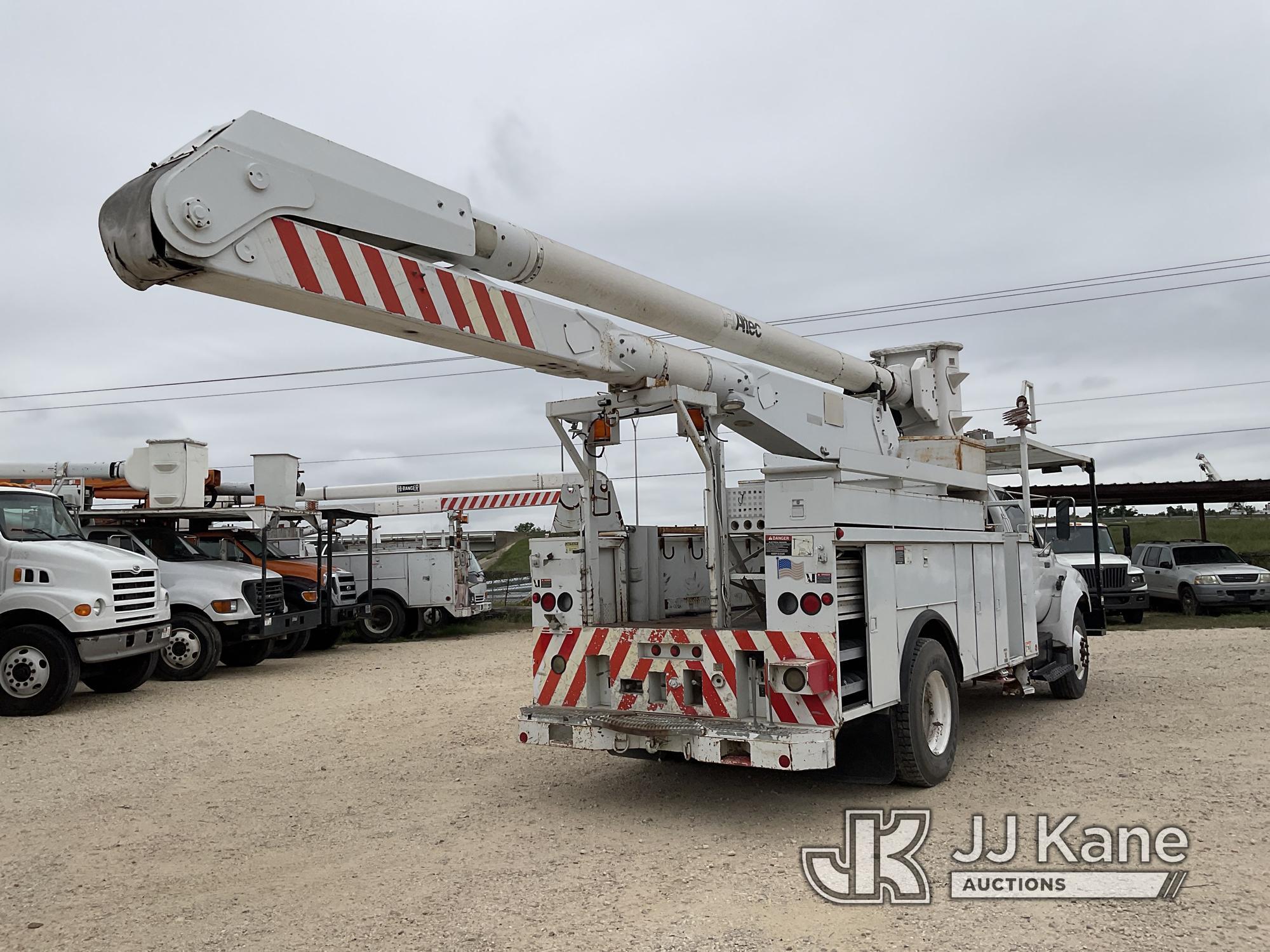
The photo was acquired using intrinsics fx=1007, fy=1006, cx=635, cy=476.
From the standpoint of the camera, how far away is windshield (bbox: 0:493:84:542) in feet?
38.1

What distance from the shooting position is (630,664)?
635cm

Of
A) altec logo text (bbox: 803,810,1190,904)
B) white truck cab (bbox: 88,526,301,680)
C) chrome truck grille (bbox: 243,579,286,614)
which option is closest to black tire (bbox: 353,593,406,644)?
chrome truck grille (bbox: 243,579,286,614)

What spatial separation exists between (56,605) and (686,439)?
8283 mm

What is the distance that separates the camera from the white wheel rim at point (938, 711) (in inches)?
273

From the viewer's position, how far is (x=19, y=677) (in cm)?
1101

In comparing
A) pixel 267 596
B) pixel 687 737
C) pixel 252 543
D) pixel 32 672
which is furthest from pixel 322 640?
pixel 687 737

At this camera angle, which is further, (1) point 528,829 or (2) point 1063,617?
(2) point 1063,617

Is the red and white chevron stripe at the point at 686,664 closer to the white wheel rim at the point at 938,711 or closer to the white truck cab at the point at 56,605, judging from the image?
the white wheel rim at the point at 938,711

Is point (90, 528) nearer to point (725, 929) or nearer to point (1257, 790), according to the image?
point (725, 929)

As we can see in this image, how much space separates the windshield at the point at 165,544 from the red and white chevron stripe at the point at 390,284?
37.9 ft

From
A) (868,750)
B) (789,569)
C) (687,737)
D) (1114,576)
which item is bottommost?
(868,750)

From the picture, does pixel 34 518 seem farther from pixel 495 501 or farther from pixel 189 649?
pixel 495 501

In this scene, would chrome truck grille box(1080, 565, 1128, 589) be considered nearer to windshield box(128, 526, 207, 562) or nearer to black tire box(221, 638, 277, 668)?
black tire box(221, 638, 277, 668)

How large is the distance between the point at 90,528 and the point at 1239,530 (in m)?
40.5
